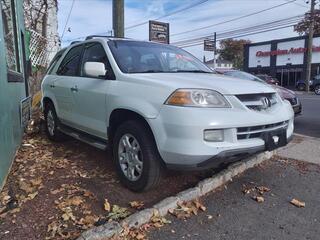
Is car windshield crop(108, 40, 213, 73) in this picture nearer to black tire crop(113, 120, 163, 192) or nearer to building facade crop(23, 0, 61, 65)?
black tire crop(113, 120, 163, 192)

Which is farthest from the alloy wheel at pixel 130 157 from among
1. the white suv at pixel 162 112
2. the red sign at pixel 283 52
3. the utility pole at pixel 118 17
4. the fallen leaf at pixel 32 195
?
the red sign at pixel 283 52

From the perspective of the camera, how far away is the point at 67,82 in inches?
A: 224

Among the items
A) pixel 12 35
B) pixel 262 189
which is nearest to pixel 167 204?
pixel 262 189

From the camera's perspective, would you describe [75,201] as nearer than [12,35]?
Yes

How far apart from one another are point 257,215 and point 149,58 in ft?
7.69

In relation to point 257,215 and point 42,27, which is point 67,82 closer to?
point 257,215

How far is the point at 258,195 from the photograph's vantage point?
427 centimetres

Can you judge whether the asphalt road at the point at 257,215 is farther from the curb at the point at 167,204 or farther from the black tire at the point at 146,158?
the black tire at the point at 146,158

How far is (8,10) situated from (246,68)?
138 ft

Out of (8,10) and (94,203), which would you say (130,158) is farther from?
(8,10)

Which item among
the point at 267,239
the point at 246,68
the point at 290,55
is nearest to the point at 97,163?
the point at 267,239

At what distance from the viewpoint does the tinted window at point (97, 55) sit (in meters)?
4.67

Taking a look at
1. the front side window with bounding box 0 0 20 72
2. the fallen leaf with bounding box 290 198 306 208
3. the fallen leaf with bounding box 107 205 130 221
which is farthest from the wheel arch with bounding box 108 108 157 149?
the front side window with bounding box 0 0 20 72

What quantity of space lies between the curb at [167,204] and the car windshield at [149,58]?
4.58 ft
